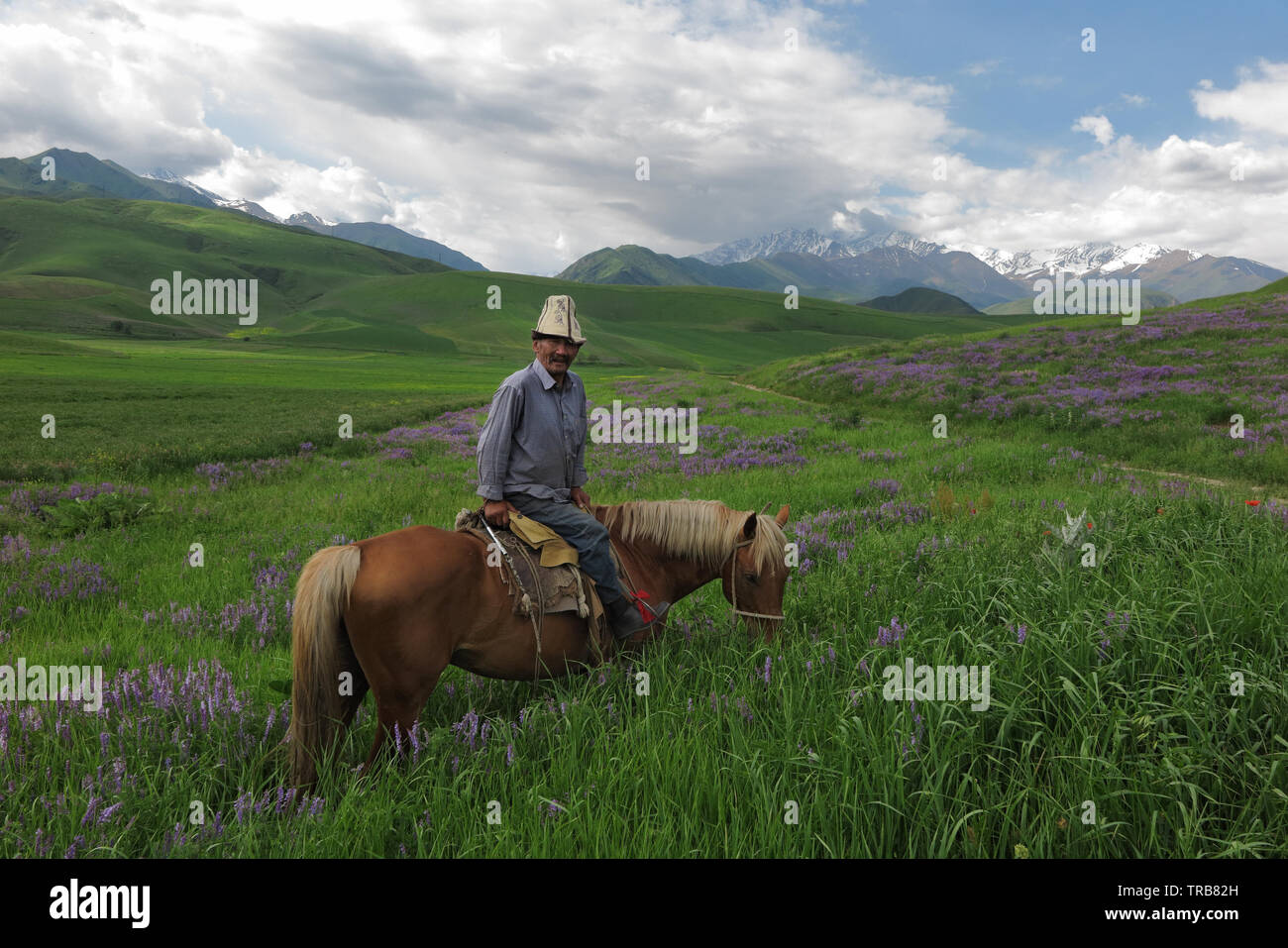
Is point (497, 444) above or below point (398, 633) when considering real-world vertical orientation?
above

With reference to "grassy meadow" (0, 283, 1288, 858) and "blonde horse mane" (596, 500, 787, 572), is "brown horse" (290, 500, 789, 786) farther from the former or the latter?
"blonde horse mane" (596, 500, 787, 572)

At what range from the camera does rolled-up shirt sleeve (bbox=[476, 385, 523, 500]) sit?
4652mm

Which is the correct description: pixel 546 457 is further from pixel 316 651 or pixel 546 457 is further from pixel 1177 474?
pixel 1177 474

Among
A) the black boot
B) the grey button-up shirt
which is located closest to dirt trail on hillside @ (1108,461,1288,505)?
the black boot

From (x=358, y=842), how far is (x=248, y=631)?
13.7 feet

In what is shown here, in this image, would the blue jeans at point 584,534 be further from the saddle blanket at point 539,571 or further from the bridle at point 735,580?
the bridle at point 735,580

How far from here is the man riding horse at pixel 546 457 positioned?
469 centimetres

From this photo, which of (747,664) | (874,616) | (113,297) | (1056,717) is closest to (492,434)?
(747,664)

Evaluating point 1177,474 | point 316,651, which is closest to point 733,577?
point 316,651

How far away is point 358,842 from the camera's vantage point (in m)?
2.90

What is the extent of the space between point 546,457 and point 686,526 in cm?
140

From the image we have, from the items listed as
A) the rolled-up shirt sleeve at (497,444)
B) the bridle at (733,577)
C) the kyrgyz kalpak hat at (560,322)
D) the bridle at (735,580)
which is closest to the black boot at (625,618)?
the bridle at (733,577)

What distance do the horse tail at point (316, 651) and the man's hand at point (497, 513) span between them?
1033mm

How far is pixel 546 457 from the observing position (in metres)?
4.87
